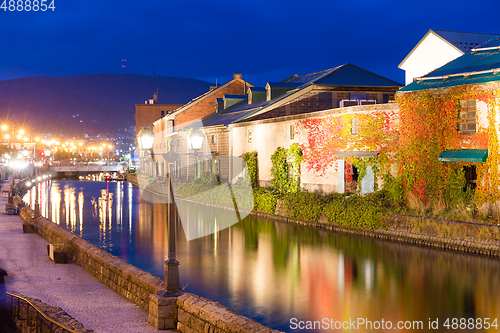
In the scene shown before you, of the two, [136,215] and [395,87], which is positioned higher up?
[395,87]

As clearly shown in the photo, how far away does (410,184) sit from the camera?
2270 centimetres

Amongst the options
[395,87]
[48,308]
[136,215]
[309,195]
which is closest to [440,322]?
[48,308]

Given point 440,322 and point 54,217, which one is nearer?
point 440,322

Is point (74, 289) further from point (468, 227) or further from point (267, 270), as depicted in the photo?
point (468, 227)

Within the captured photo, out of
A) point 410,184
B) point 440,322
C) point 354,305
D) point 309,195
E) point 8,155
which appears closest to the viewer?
point 440,322

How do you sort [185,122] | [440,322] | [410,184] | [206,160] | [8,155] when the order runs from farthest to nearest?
[8,155] < [185,122] < [206,160] < [410,184] < [440,322]

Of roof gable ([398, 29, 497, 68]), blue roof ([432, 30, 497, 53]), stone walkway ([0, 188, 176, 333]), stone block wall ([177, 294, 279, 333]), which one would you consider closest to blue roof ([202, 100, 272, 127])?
roof gable ([398, 29, 497, 68])

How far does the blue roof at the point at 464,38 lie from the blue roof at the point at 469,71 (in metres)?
7.05

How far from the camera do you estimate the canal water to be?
1205cm

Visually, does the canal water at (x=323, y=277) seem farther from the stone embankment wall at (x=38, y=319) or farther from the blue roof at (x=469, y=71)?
the blue roof at (x=469, y=71)

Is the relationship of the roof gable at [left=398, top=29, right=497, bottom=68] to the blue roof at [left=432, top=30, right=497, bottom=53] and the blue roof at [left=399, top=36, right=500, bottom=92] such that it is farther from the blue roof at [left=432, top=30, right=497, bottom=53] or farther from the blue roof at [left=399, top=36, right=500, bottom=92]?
the blue roof at [left=399, top=36, right=500, bottom=92]

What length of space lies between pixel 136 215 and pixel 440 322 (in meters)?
24.8

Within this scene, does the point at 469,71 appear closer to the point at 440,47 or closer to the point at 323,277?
the point at 440,47

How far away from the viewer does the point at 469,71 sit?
22328 millimetres
